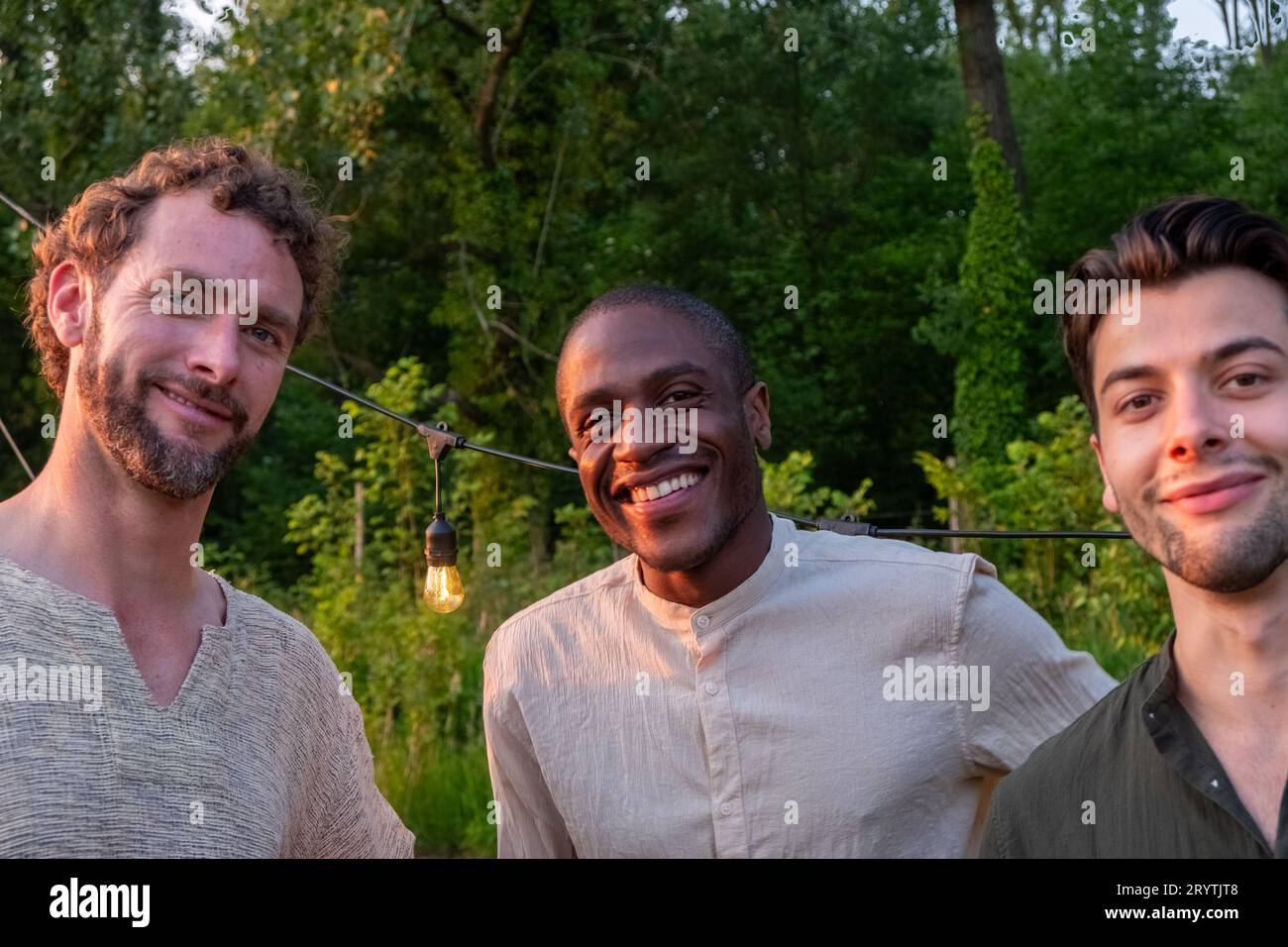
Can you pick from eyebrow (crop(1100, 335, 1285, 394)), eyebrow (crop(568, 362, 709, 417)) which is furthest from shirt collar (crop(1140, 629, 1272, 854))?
eyebrow (crop(568, 362, 709, 417))

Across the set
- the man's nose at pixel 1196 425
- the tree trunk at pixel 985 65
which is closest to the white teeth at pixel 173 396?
the man's nose at pixel 1196 425

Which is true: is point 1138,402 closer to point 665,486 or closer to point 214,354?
point 665,486

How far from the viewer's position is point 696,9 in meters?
19.1

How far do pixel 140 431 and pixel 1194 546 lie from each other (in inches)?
63.6

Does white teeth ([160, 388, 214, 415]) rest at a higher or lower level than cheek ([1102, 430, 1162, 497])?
higher

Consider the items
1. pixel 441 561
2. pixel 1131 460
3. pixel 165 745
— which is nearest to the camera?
pixel 1131 460

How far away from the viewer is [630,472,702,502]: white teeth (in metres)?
2.78

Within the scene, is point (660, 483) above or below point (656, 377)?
below

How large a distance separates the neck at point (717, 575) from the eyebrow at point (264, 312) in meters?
0.80

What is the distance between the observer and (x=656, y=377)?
2.81 m

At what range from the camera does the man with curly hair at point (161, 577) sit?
2.26m

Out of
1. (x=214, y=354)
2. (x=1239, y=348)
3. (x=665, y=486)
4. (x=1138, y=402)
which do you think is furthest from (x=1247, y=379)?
(x=214, y=354)

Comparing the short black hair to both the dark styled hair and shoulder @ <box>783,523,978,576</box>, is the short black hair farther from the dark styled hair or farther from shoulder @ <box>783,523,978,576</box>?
the dark styled hair
